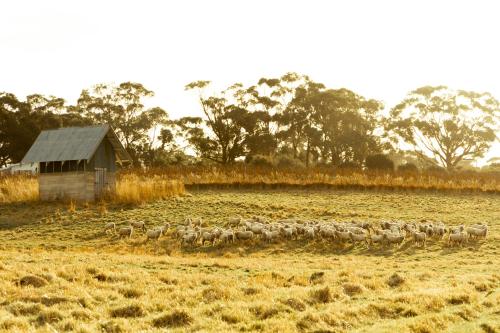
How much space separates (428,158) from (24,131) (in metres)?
48.0

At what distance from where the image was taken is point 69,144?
3803cm

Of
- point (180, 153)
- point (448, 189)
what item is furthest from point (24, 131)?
point (448, 189)

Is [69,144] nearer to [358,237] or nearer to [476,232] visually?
[358,237]

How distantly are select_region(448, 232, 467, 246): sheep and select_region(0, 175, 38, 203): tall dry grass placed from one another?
78.4 ft

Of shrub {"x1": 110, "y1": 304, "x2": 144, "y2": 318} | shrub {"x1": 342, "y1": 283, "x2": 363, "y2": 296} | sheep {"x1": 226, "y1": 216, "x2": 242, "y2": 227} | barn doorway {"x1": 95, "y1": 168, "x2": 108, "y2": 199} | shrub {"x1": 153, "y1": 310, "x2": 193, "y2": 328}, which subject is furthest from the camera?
barn doorway {"x1": 95, "y1": 168, "x2": 108, "y2": 199}

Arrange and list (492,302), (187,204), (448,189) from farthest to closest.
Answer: (448,189), (187,204), (492,302)

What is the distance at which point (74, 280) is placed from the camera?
15133 mm

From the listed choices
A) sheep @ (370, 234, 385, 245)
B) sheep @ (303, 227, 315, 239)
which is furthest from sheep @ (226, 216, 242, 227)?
sheep @ (370, 234, 385, 245)

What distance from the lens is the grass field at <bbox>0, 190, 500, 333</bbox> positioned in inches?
456

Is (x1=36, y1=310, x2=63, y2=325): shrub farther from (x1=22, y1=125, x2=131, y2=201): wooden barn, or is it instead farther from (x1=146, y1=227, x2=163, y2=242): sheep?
(x1=22, y1=125, x2=131, y2=201): wooden barn

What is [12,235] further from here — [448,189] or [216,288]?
[448,189]

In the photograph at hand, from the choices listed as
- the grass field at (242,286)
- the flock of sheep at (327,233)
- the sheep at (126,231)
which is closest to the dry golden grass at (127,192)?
the grass field at (242,286)

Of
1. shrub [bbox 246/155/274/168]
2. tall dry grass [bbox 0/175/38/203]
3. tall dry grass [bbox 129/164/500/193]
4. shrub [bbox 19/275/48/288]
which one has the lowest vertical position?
shrub [bbox 19/275/48/288]

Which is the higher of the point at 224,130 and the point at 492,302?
the point at 224,130
